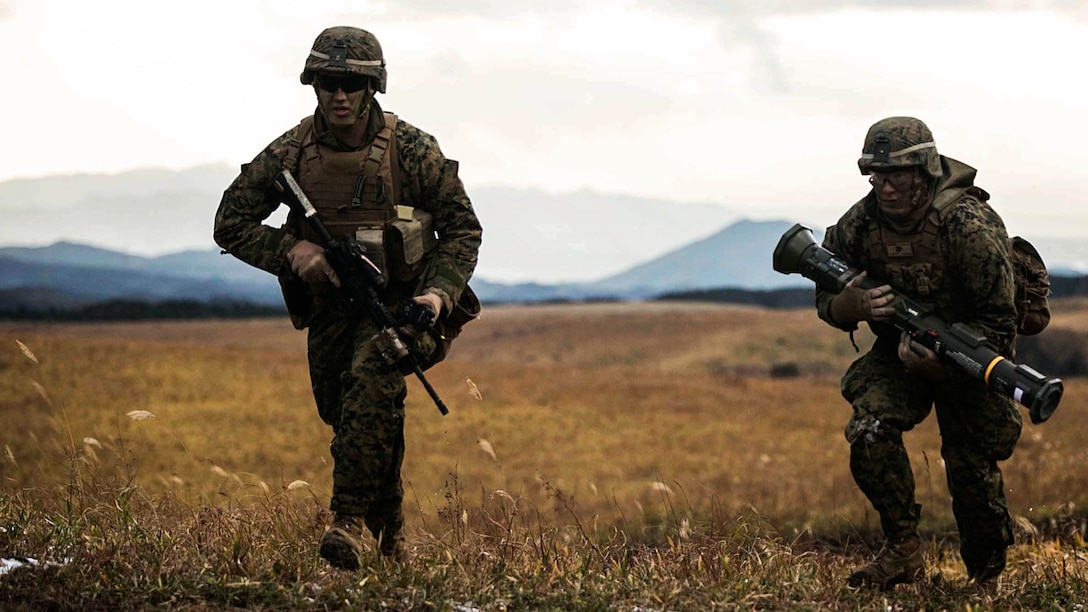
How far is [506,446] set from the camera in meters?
27.2

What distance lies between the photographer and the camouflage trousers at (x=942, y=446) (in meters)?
6.63

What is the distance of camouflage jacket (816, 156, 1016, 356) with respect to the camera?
6473mm

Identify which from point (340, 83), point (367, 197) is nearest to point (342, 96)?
point (340, 83)

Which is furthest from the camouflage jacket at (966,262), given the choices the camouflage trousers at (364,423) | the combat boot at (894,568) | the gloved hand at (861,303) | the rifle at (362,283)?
the camouflage trousers at (364,423)

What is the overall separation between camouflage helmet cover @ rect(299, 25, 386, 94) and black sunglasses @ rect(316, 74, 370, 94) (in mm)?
48

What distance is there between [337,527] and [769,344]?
59.3m

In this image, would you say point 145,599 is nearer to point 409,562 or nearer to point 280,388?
point 409,562

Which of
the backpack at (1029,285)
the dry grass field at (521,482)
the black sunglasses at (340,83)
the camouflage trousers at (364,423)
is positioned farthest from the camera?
the backpack at (1029,285)

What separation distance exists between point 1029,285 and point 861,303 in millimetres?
1092

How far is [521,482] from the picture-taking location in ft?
73.3

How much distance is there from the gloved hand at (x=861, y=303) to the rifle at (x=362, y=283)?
86.3 inches

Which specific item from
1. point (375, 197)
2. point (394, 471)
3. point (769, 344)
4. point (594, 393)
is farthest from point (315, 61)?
point (769, 344)

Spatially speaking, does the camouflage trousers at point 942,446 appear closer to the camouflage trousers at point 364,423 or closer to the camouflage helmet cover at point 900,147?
the camouflage helmet cover at point 900,147

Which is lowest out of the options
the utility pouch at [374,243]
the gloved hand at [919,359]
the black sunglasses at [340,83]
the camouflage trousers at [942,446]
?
the camouflage trousers at [942,446]
